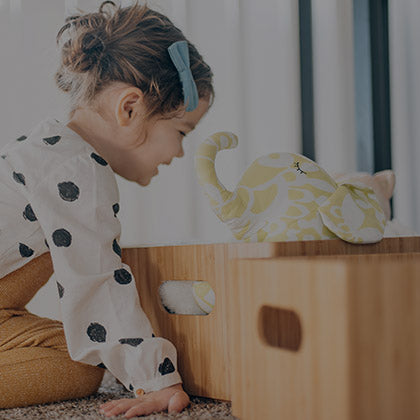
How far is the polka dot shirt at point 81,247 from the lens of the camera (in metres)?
0.82

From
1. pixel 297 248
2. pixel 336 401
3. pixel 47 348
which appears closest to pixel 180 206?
pixel 47 348

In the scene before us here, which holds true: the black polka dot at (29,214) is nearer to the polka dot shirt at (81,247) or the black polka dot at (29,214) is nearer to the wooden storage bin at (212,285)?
the polka dot shirt at (81,247)

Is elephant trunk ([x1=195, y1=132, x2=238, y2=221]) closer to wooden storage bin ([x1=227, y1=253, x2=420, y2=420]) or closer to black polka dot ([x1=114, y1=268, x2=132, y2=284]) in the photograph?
black polka dot ([x1=114, y1=268, x2=132, y2=284])

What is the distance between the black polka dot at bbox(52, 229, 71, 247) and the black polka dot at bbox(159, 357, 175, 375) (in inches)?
8.2

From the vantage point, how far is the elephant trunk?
839mm

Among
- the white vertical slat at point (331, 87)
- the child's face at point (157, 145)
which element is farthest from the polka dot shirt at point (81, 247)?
the white vertical slat at point (331, 87)

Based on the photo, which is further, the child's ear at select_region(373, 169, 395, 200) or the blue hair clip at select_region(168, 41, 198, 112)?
the child's ear at select_region(373, 169, 395, 200)

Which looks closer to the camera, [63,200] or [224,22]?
[63,200]

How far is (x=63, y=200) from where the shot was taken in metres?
0.87

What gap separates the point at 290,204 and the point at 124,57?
394 mm

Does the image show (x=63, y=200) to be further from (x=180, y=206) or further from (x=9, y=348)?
(x=180, y=206)

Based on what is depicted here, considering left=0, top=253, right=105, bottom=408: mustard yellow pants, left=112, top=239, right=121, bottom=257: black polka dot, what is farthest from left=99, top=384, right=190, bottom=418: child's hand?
left=112, top=239, right=121, bottom=257: black polka dot

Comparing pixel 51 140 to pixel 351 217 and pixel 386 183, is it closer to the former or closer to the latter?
pixel 351 217

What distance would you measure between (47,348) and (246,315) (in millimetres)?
396
